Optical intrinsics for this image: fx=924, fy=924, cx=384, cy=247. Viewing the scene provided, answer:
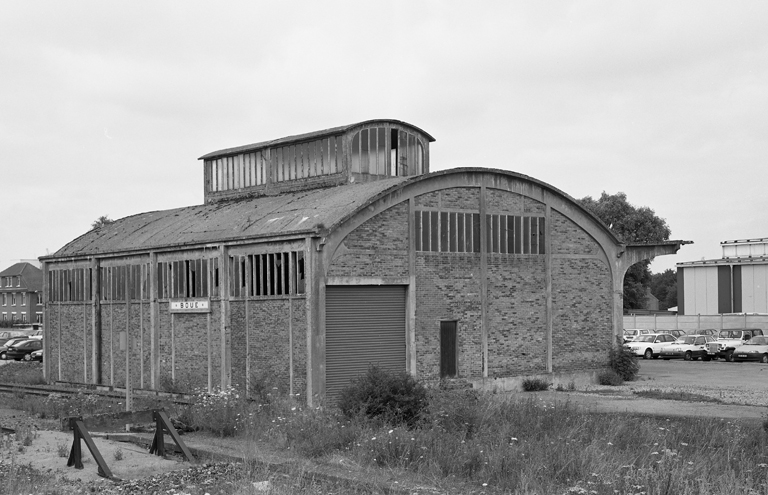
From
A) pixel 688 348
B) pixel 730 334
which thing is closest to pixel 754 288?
pixel 730 334

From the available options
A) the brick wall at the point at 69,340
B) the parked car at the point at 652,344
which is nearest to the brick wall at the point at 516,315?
the brick wall at the point at 69,340

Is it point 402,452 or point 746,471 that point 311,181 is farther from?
point 746,471

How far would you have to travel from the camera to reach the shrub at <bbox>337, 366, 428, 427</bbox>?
56.0ft

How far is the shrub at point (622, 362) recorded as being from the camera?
31.9m

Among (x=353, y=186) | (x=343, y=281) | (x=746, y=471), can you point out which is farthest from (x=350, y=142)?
(x=746, y=471)

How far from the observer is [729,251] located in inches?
2601

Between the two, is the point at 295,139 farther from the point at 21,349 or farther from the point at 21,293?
the point at 21,293

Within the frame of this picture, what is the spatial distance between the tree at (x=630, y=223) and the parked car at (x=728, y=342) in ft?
103

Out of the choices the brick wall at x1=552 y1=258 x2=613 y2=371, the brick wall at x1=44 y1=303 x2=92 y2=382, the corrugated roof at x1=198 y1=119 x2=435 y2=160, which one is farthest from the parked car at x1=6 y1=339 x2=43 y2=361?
the brick wall at x1=552 y1=258 x2=613 y2=371

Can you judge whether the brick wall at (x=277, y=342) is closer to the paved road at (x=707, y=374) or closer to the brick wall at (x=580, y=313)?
the brick wall at (x=580, y=313)

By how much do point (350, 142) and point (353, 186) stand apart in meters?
2.07

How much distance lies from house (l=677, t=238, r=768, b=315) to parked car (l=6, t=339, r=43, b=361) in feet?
142

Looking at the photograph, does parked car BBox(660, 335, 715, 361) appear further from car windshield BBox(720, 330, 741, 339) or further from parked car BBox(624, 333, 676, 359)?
car windshield BBox(720, 330, 741, 339)

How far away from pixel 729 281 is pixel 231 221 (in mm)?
44151
